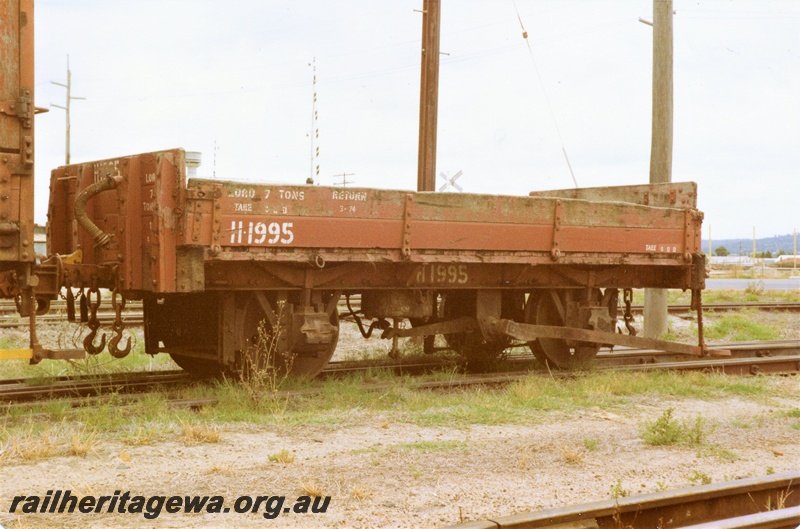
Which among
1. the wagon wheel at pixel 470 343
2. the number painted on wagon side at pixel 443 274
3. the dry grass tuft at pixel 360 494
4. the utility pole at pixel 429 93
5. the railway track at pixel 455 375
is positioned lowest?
the railway track at pixel 455 375

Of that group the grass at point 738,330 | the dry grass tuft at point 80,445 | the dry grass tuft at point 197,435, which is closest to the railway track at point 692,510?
the dry grass tuft at point 197,435

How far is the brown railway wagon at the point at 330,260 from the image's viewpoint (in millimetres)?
8539

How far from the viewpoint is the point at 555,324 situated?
11.9m

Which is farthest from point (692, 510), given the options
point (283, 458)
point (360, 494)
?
point (283, 458)

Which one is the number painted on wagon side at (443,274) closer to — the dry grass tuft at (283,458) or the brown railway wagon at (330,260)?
the brown railway wagon at (330,260)

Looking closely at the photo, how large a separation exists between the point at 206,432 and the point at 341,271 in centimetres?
307

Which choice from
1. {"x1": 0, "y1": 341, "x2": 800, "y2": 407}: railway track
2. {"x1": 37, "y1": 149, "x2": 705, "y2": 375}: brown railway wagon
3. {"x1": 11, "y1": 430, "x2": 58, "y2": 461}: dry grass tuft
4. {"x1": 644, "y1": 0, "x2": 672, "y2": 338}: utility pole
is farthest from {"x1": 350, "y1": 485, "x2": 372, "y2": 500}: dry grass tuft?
{"x1": 644, "y1": 0, "x2": 672, "y2": 338}: utility pole

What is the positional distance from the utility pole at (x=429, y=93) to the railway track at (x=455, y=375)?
12.7 feet

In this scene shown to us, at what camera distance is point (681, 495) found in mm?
5230

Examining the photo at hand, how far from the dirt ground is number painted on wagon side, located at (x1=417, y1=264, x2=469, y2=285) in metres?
2.45

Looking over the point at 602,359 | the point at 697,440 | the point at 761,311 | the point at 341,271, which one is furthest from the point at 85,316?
the point at 761,311

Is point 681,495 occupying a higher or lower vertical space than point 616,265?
lower

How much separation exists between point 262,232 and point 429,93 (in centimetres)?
741

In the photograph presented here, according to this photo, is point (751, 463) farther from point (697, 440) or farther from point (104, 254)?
point (104, 254)
